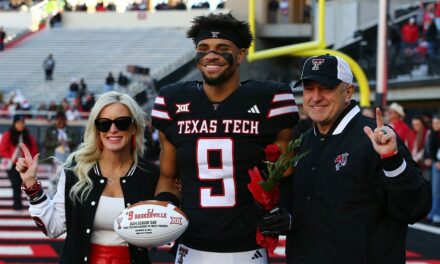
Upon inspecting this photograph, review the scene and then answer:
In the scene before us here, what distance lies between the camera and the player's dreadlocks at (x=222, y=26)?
425 cm

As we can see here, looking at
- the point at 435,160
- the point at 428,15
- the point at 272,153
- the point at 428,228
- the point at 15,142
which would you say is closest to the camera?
the point at 272,153

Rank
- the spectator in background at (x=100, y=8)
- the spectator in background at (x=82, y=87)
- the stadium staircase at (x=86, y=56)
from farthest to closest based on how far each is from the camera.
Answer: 1. the spectator in background at (x=100, y=8)
2. the stadium staircase at (x=86, y=56)
3. the spectator in background at (x=82, y=87)

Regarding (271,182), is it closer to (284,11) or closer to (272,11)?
(272,11)

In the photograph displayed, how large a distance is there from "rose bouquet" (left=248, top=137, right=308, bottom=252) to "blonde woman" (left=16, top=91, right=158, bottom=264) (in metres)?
0.67

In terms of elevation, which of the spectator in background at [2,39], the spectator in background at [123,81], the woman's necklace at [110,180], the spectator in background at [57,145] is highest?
the woman's necklace at [110,180]

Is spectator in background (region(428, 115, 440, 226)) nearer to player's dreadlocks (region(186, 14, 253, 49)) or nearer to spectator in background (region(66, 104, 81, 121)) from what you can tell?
player's dreadlocks (region(186, 14, 253, 49))

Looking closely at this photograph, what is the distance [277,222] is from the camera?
3766 mm

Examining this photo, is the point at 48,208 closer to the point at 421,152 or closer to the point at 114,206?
the point at 114,206

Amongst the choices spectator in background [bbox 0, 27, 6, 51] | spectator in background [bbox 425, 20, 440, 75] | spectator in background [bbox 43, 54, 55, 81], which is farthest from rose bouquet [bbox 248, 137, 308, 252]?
spectator in background [bbox 0, 27, 6, 51]

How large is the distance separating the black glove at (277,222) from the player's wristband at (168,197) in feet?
1.90

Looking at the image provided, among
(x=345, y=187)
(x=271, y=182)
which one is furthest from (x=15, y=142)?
(x=345, y=187)

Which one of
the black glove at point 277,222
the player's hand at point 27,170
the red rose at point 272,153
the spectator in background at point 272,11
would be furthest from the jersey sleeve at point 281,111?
the spectator in background at point 272,11

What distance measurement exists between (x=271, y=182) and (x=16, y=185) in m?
8.59

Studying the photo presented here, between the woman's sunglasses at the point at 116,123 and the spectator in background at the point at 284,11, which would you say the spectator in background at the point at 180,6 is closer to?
the spectator in background at the point at 284,11
